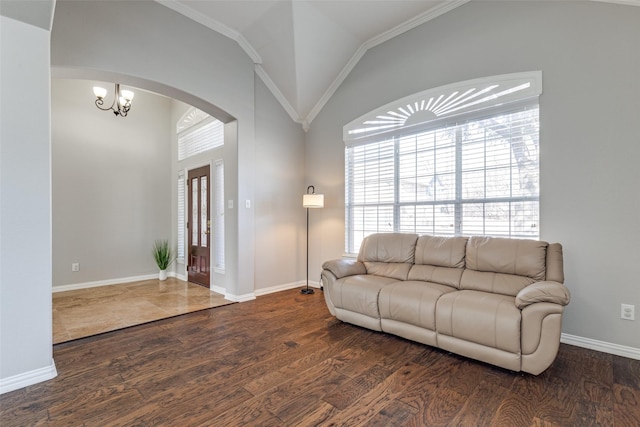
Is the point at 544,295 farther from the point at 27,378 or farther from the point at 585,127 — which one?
the point at 27,378

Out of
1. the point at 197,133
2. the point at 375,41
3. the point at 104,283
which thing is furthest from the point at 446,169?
the point at 104,283

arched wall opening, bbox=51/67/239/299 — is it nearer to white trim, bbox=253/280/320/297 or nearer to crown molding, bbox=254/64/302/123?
white trim, bbox=253/280/320/297

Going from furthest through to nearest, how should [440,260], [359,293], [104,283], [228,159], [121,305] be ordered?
→ [104,283] → [228,159] → [121,305] → [440,260] → [359,293]

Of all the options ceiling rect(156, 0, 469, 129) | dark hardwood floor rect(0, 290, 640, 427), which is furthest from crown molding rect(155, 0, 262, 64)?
dark hardwood floor rect(0, 290, 640, 427)

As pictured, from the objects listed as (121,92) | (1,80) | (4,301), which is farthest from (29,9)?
(121,92)

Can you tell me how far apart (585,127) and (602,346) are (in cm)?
184

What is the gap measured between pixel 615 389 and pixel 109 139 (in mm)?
6689

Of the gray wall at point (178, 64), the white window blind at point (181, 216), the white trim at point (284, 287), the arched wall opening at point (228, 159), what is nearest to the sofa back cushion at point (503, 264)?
the white trim at point (284, 287)

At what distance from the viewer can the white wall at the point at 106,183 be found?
4633 millimetres

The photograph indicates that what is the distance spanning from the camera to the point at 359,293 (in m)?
2.95

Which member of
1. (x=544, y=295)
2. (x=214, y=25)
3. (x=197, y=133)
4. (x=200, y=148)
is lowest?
(x=544, y=295)

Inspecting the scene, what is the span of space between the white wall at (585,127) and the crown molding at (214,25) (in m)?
2.63

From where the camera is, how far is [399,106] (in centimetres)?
377

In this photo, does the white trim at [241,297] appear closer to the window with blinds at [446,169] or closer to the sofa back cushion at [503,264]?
the window with blinds at [446,169]
